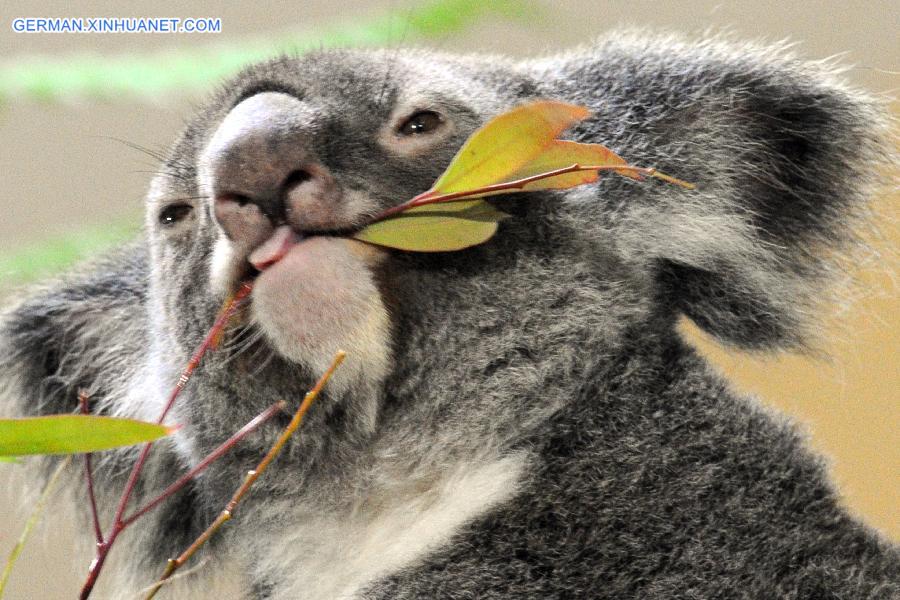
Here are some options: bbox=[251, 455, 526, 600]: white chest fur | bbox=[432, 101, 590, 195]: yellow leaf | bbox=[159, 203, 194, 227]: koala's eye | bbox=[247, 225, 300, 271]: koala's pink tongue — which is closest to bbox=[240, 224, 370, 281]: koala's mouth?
bbox=[247, 225, 300, 271]: koala's pink tongue

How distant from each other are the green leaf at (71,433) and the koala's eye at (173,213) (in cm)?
76

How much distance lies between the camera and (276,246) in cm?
136

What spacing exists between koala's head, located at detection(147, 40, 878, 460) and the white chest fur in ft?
0.44

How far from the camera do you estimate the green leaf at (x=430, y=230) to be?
133cm

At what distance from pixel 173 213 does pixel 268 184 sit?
1.26 feet

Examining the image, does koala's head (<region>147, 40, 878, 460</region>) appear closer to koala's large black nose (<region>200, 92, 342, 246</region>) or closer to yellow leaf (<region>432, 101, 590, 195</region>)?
koala's large black nose (<region>200, 92, 342, 246</region>)

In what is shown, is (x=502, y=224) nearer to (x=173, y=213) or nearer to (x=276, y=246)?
(x=276, y=246)

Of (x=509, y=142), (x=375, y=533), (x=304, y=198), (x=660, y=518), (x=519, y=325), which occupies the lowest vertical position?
(x=375, y=533)


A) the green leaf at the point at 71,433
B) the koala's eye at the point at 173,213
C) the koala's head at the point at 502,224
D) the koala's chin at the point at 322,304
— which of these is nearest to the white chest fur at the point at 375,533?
the koala's head at the point at 502,224

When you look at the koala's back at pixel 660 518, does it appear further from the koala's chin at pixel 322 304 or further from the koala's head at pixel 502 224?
the koala's chin at pixel 322 304

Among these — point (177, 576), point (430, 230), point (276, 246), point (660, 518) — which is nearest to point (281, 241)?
point (276, 246)

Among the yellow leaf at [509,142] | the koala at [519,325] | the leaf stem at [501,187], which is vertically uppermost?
the yellow leaf at [509,142]

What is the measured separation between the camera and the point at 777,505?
1.52 metres

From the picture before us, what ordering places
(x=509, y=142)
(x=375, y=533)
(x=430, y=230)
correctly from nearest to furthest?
(x=509, y=142) → (x=430, y=230) → (x=375, y=533)
